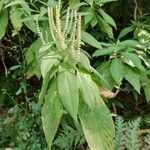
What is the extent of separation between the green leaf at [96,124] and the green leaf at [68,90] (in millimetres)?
122

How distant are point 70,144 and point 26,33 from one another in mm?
1189

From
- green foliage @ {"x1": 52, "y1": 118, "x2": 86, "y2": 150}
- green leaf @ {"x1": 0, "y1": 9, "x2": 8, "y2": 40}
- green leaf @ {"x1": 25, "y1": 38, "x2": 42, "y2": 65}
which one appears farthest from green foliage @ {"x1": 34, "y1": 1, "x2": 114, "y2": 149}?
green foliage @ {"x1": 52, "y1": 118, "x2": 86, "y2": 150}

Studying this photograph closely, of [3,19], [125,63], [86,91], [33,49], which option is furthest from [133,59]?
[3,19]

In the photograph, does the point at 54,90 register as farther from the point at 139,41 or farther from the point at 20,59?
the point at 20,59

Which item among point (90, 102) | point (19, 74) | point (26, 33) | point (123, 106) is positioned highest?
point (90, 102)

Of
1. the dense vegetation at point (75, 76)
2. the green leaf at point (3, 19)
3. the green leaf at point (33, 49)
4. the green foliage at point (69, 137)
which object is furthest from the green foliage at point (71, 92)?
the green foliage at point (69, 137)

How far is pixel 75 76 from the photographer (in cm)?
222

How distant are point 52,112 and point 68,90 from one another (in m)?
0.19

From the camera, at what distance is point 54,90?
227 centimetres

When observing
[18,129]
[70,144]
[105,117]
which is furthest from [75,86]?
[18,129]

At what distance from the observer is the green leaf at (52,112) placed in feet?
7.44

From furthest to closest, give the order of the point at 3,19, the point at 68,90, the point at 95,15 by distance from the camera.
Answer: the point at 95,15 → the point at 3,19 → the point at 68,90

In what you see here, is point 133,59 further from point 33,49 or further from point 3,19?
point 3,19

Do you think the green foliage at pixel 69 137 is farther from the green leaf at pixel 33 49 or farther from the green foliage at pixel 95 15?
the green foliage at pixel 95 15
